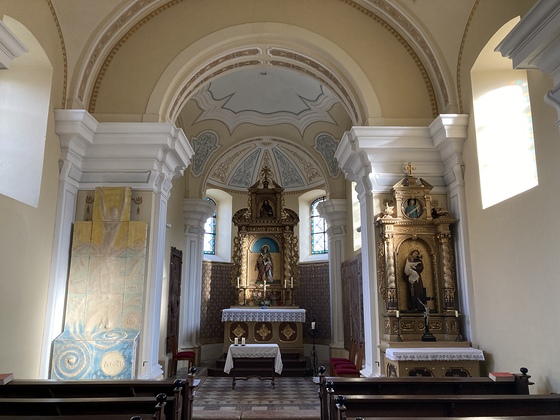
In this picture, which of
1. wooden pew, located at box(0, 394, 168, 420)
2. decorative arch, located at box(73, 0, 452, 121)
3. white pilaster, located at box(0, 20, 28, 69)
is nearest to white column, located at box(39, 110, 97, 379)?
decorative arch, located at box(73, 0, 452, 121)

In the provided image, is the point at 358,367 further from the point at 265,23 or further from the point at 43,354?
the point at 265,23

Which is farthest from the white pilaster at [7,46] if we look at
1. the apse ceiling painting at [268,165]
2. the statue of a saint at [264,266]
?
the statue of a saint at [264,266]

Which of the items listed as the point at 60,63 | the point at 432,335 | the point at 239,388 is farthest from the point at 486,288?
the point at 60,63

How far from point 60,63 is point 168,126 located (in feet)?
5.47

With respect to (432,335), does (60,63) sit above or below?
above

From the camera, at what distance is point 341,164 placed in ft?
26.8

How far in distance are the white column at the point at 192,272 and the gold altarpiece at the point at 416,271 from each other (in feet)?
18.2

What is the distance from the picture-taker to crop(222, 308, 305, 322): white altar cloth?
34.4 feet

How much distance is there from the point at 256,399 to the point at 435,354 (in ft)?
9.74

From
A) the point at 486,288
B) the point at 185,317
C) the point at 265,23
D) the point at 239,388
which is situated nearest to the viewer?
the point at 486,288

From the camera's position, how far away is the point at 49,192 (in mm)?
6383

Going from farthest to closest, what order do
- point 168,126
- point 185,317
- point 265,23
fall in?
point 185,317
point 265,23
point 168,126

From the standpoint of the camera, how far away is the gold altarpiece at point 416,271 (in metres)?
6.48

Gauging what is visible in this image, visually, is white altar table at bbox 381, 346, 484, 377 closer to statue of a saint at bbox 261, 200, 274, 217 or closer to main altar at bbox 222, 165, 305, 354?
main altar at bbox 222, 165, 305, 354
